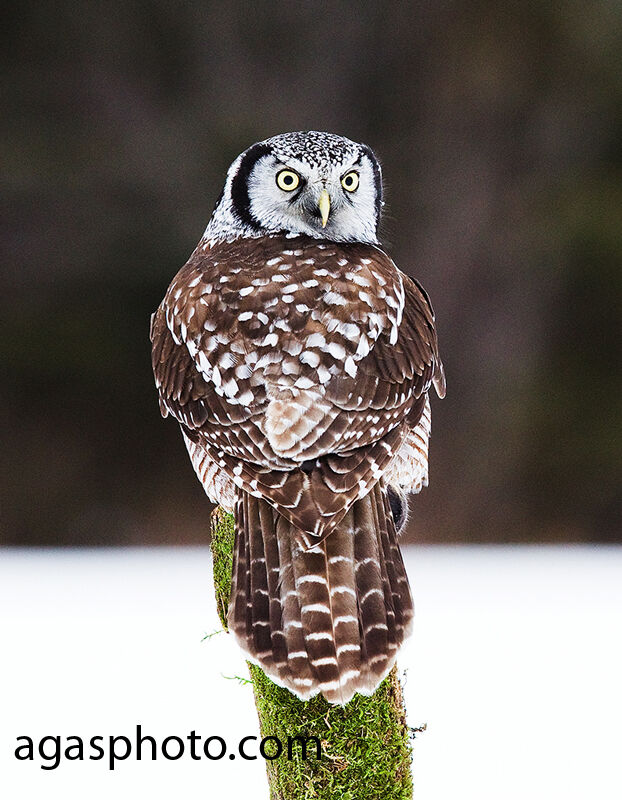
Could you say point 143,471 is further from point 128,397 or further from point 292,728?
point 292,728

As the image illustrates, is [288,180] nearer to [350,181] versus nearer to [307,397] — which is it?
[350,181]

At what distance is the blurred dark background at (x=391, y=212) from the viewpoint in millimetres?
3123

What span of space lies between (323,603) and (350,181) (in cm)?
78

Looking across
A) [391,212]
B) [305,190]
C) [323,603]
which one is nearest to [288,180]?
[305,190]

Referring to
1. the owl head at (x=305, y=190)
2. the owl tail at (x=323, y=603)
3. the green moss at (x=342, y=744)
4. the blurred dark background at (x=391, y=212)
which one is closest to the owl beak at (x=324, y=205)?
the owl head at (x=305, y=190)

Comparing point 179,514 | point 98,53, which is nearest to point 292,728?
point 179,514

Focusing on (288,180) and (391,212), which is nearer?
(288,180)

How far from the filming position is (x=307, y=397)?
1438 millimetres

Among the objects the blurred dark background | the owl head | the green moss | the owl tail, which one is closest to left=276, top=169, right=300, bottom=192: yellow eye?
the owl head

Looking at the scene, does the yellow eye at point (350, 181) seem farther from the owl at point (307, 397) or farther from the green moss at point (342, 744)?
the green moss at point (342, 744)

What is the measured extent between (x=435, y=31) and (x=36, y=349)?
1751 millimetres

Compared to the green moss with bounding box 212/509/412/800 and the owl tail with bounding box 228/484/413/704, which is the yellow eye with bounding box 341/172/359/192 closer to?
the owl tail with bounding box 228/484/413/704

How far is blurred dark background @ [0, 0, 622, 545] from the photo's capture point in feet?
10.2

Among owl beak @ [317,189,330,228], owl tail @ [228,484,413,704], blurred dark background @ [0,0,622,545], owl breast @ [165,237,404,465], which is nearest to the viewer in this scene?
owl tail @ [228,484,413,704]
